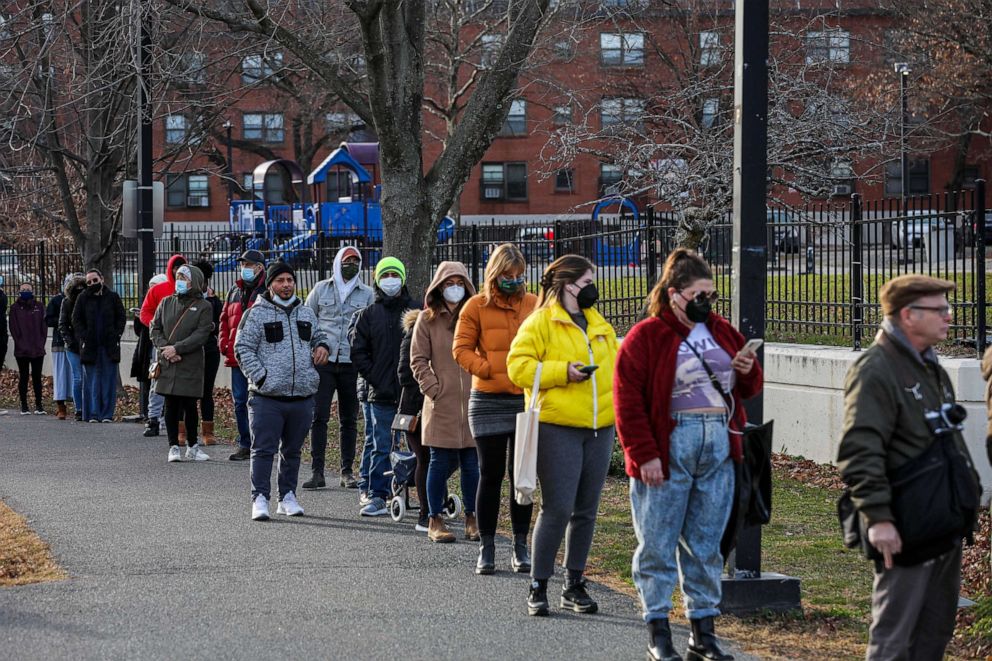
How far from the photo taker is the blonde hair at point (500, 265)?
797cm

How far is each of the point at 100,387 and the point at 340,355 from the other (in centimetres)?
706

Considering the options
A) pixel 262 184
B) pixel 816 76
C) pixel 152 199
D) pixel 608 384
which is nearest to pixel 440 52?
pixel 262 184

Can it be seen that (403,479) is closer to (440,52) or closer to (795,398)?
(795,398)

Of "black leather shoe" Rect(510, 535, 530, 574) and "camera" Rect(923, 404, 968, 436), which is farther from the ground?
"camera" Rect(923, 404, 968, 436)

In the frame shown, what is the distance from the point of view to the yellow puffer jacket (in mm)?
6996

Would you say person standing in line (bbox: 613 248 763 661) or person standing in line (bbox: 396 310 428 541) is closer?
person standing in line (bbox: 613 248 763 661)

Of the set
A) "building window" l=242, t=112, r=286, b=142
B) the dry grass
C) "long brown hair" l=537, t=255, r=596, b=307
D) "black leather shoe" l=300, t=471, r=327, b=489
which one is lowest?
the dry grass

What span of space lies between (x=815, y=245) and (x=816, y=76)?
59.7 feet

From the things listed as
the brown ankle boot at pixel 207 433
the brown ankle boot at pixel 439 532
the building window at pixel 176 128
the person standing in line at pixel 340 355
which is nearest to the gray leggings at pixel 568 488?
the brown ankle boot at pixel 439 532

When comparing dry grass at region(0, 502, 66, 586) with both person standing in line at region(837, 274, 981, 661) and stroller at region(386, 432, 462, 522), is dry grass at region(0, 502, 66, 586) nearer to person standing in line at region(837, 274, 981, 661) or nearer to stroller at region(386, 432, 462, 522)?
stroller at region(386, 432, 462, 522)

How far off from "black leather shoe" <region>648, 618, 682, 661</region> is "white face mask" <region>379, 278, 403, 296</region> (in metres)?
4.39

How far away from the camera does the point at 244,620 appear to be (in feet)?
22.9

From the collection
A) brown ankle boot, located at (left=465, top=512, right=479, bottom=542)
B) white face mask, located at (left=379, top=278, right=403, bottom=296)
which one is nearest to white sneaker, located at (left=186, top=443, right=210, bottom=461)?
white face mask, located at (left=379, top=278, right=403, bottom=296)

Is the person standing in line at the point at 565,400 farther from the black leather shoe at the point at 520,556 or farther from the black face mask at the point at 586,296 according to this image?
the black leather shoe at the point at 520,556
